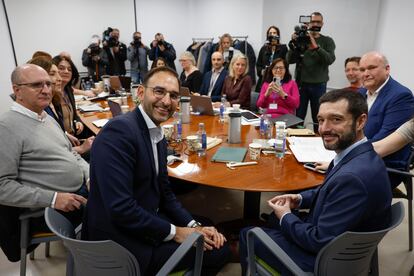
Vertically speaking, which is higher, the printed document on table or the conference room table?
the printed document on table

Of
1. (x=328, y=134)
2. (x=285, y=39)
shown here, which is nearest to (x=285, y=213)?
(x=328, y=134)

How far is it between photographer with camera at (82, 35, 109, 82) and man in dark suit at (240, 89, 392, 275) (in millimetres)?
5370

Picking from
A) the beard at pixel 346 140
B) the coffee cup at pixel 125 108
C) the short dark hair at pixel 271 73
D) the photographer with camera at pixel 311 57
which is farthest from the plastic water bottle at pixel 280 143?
the photographer with camera at pixel 311 57

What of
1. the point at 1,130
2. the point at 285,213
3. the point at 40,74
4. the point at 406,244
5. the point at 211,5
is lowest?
the point at 406,244

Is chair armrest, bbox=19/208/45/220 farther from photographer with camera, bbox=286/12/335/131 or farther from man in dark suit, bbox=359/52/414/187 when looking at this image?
photographer with camera, bbox=286/12/335/131

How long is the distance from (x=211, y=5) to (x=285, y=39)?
2384mm

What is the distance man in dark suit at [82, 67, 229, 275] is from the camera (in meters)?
1.22

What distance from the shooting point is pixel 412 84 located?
3.58 m

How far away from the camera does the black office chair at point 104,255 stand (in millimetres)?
1041

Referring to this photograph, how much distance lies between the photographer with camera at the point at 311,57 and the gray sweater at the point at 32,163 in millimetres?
3157

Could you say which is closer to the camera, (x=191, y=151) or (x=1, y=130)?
(x=1, y=130)

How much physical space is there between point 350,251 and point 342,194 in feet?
0.71

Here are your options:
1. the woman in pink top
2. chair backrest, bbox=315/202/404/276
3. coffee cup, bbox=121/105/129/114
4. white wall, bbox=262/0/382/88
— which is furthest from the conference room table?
white wall, bbox=262/0/382/88

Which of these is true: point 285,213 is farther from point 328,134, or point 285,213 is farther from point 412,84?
point 412,84
